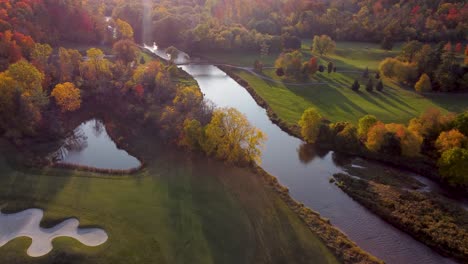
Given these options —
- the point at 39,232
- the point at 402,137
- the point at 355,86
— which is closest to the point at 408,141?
the point at 402,137

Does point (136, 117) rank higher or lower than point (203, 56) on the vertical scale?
lower

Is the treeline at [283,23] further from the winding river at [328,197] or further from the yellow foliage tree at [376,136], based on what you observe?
the yellow foliage tree at [376,136]

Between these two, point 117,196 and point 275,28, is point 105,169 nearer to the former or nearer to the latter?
point 117,196

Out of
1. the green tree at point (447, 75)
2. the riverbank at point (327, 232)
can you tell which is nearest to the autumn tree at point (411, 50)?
the green tree at point (447, 75)

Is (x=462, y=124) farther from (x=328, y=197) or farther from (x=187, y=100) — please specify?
(x=187, y=100)

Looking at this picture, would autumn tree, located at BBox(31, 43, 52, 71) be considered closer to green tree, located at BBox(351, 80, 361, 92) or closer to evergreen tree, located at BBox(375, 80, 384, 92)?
green tree, located at BBox(351, 80, 361, 92)

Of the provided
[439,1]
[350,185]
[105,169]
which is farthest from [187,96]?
[439,1]

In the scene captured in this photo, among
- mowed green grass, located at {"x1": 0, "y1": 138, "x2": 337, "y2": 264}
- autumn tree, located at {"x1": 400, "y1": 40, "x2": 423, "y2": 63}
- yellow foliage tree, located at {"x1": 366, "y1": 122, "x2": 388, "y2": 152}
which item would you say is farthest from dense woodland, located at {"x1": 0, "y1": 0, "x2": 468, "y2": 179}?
mowed green grass, located at {"x1": 0, "y1": 138, "x2": 337, "y2": 264}
